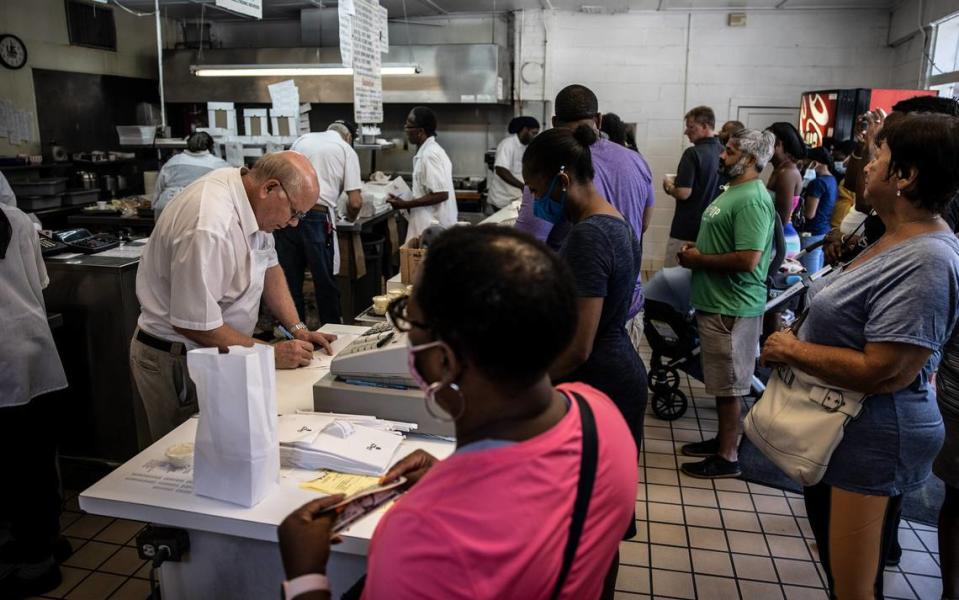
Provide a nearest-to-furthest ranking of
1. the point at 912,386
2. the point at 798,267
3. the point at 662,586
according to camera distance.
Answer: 1. the point at 912,386
2. the point at 662,586
3. the point at 798,267

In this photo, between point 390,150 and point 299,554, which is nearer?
point 299,554

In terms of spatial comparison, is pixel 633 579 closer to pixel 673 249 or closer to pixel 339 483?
pixel 339 483

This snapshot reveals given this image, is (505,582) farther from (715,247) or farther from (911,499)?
(911,499)

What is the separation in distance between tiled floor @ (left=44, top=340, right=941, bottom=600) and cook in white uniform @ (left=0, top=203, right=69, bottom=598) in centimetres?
16

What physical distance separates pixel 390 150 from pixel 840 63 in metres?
5.57

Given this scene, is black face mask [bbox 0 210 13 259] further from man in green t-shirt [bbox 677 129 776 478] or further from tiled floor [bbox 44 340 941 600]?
man in green t-shirt [bbox 677 129 776 478]

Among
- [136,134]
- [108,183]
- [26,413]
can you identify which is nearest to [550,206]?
[26,413]

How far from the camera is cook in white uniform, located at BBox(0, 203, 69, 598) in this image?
8.43ft

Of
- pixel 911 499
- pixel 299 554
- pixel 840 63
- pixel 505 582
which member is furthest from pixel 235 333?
pixel 840 63

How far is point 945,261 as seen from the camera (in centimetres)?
166

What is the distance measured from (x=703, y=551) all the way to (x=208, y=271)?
2.30 m

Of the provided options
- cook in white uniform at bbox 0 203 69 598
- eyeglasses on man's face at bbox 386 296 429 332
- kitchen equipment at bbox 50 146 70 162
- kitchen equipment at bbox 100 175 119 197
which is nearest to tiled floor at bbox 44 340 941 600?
cook in white uniform at bbox 0 203 69 598

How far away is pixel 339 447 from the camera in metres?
1.75

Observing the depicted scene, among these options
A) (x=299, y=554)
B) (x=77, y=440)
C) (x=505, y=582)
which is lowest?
(x=77, y=440)
